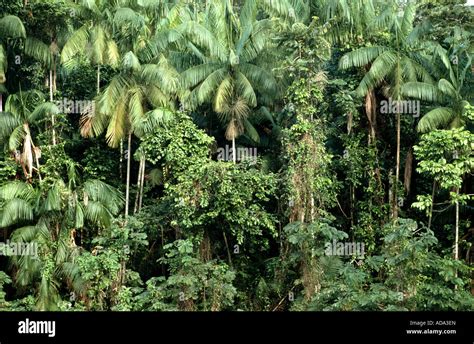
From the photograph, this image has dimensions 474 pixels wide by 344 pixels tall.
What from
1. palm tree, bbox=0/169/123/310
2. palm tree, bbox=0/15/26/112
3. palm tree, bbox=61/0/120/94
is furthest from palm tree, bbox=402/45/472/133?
palm tree, bbox=0/15/26/112

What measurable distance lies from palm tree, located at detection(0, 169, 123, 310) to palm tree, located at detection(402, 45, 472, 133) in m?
8.32

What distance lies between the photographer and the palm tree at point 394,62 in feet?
63.1

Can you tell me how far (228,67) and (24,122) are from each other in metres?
5.60

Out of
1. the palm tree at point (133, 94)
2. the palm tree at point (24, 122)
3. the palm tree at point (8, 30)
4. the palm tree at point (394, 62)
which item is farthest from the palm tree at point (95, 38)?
the palm tree at point (394, 62)

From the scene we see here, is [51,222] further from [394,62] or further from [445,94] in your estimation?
[445,94]

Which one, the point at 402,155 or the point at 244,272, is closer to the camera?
the point at 244,272

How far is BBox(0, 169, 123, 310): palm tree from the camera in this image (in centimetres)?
1745

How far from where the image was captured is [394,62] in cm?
1938

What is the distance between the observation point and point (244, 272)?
18.7 m

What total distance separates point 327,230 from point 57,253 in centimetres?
657

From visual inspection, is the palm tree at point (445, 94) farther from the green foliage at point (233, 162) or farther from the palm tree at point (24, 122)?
the palm tree at point (24, 122)

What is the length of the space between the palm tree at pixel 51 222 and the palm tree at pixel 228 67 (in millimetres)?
3723
